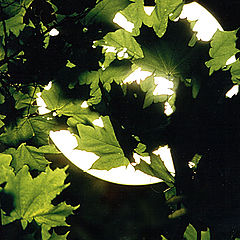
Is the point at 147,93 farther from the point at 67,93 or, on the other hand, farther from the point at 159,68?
the point at 67,93

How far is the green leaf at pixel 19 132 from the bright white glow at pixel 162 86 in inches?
14.6

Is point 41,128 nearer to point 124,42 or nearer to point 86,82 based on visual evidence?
point 86,82

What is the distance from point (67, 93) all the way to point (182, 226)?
0.46 metres

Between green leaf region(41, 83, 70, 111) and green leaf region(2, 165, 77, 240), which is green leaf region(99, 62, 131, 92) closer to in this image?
green leaf region(41, 83, 70, 111)

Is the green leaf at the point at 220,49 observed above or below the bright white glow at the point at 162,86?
above

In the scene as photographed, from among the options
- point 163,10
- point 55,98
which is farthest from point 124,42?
point 55,98

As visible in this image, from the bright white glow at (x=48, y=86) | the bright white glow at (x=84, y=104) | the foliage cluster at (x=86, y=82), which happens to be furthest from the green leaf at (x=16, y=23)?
the bright white glow at (x=84, y=104)

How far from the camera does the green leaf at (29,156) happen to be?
2.73 ft

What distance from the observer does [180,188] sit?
25.8 inches

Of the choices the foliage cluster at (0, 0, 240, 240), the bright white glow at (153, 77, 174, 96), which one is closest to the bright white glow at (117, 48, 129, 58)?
the foliage cluster at (0, 0, 240, 240)

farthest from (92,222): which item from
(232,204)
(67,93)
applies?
(232,204)

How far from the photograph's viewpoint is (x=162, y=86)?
75cm

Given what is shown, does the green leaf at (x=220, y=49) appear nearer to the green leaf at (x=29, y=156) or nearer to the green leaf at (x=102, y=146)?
the green leaf at (x=102, y=146)

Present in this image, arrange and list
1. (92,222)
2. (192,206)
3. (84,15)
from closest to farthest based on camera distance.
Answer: (192,206) < (84,15) < (92,222)
